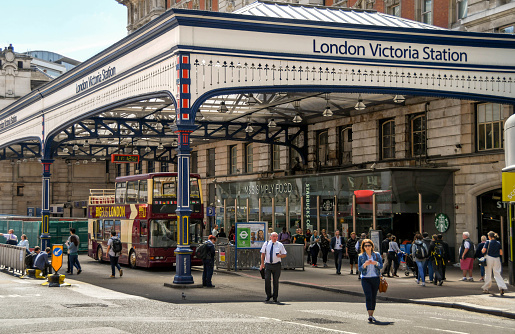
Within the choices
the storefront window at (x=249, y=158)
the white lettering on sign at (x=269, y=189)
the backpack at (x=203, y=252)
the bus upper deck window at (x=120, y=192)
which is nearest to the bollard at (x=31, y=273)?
the bus upper deck window at (x=120, y=192)

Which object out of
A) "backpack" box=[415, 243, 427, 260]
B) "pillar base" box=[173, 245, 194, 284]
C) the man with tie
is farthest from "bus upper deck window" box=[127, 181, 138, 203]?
the man with tie

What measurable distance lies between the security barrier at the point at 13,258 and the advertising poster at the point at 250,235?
329 inches

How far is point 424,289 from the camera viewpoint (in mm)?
22766

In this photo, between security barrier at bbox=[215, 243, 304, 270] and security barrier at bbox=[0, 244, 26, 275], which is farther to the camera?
security barrier at bbox=[215, 243, 304, 270]

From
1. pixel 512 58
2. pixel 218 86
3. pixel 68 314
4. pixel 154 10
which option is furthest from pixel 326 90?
pixel 154 10

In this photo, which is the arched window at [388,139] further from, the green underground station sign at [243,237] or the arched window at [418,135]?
the green underground station sign at [243,237]

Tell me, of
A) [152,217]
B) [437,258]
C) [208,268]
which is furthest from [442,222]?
[208,268]

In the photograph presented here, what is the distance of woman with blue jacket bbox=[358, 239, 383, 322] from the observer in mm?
14969

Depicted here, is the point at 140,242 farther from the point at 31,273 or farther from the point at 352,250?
the point at 352,250

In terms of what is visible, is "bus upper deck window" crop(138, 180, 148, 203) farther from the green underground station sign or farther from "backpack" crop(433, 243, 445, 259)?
"backpack" crop(433, 243, 445, 259)

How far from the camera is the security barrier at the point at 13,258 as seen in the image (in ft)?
91.3

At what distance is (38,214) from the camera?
7712 cm

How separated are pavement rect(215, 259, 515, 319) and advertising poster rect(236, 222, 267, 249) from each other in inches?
43.1

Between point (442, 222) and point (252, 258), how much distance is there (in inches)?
331
